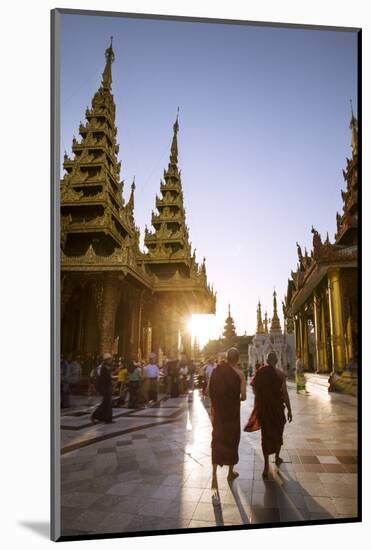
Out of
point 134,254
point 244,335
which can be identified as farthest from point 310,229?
point 134,254

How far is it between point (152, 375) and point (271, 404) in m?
2.83

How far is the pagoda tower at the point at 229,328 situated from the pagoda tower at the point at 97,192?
80.4 inches

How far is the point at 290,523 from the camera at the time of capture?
356 cm

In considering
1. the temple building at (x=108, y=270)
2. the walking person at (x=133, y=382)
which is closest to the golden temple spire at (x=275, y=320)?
the temple building at (x=108, y=270)

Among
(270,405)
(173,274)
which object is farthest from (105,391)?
(173,274)

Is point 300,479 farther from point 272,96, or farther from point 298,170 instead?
point 272,96

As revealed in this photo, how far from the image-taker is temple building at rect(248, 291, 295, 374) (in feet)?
15.6

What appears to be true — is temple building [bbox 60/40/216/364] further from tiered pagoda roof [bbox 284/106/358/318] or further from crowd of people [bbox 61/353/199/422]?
tiered pagoda roof [bbox 284/106/358/318]

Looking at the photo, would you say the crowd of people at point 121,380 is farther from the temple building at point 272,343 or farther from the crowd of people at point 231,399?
the temple building at point 272,343

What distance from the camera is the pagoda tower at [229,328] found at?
181 inches

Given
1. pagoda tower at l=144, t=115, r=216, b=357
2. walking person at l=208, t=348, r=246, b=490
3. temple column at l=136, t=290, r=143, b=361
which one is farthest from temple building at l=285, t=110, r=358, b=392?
temple column at l=136, t=290, r=143, b=361

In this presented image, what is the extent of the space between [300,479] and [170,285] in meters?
5.76

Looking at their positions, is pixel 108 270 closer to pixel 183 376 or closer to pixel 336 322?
pixel 183 376

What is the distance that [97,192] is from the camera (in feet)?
19.7
